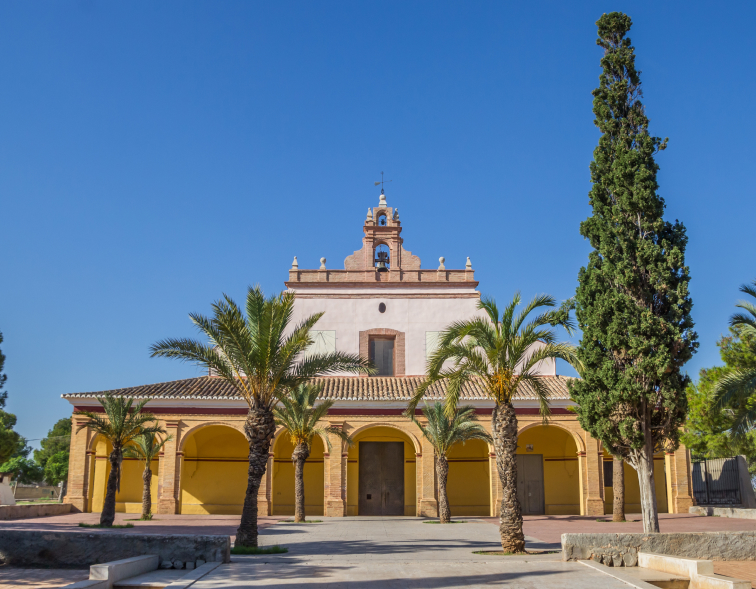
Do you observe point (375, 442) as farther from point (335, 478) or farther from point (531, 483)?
point (531, 483)

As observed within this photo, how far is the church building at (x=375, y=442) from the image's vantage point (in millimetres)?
25016

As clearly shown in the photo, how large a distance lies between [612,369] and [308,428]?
10623mm

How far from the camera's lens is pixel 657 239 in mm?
14766

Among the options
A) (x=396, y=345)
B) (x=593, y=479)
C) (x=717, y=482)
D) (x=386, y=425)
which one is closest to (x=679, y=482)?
(x=717, y=482)

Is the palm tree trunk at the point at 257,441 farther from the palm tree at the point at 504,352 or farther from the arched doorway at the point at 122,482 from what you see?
the arched doorway at the point at 122,482

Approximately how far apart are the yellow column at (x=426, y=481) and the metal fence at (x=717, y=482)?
10526 mm

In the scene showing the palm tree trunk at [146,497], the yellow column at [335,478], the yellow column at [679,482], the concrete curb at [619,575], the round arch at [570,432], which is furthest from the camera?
the round arch at [570,432]

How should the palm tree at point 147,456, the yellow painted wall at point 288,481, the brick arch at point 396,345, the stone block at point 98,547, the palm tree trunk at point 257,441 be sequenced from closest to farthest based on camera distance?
the stone block at point 98,547
the palm tree trunk at point 257,441
the palm tree at point 147,456
the yellow painted wall at point 288,481
the brick arch at point 396,345

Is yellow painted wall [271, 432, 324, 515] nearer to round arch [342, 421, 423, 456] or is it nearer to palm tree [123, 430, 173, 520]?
round arch [342, 421, 423, 456]

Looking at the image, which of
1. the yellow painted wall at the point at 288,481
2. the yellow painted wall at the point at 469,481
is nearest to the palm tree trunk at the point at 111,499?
the yellow painted wall at the point at 288,481

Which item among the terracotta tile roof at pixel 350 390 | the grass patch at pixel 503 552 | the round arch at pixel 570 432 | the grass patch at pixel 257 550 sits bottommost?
the grass patch at pixel 503 552

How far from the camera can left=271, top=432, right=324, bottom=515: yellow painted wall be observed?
26812 mm

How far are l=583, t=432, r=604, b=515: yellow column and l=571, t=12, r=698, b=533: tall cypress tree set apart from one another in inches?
424

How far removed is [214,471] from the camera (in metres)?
26.8
